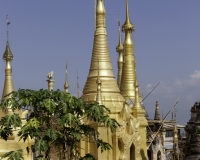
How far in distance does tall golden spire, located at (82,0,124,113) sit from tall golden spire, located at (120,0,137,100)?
248cm

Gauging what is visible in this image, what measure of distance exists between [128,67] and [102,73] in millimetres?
3807

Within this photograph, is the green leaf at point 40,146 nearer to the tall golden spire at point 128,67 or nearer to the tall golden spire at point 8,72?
the tall golden spire at point 8,72

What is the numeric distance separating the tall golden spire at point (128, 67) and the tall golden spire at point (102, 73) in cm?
248

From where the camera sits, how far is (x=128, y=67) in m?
18.2

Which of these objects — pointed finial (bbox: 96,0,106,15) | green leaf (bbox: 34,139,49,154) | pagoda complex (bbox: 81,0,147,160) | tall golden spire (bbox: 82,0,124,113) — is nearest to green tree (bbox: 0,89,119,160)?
green leaf (bbox: 34,139,49,154)

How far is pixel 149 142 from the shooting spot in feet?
64.2

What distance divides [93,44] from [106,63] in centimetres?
77

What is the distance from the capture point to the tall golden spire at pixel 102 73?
14.2 m

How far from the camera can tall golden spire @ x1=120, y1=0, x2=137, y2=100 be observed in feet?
58.2

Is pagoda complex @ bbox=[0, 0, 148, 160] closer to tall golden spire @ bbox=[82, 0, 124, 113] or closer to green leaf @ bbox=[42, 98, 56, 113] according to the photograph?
tall golden spire @ bbox=[82, 0, 124, 113]

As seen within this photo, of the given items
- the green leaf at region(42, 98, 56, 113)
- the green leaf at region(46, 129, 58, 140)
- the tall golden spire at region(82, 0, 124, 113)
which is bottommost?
the green leaf at region(46, 129, 58, 140)

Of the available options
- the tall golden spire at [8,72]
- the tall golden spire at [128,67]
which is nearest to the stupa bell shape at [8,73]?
the tall golden spire at [8,72]

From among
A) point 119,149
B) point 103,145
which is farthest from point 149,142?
point 103,145

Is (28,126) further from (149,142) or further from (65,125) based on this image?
(149,142)
